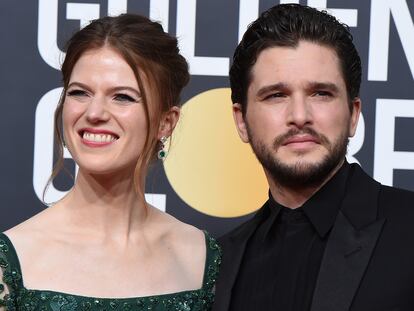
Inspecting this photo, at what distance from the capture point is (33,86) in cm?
312

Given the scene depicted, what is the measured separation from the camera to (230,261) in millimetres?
2525

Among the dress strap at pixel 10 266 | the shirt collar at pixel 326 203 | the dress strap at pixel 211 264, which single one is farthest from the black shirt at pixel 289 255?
the dress strap at pixel 10 266

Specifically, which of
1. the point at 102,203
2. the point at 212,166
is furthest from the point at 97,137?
the point at 212,166

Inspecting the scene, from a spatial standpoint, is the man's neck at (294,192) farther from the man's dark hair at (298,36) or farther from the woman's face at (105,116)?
the woman's face at (105,116)

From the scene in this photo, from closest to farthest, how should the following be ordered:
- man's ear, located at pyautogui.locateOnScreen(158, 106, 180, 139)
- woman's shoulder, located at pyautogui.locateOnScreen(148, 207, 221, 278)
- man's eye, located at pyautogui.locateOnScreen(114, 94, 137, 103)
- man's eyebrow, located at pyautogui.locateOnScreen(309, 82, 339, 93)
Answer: man's eyebrow, located at pyautogui.locateOnScreen(309, 82, 339, 93) → man's eye, located at pyautogui.locateOnScreen(114, 94, 137, 103) → man's ear, located at pyautogui.locateOnScreen(158, 106, 180, 139) → woman's shoulder, located at pyautogui.locateOnScreen(148, 207, 221, 278)

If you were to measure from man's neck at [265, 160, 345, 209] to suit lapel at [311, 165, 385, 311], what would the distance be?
0.09 metres

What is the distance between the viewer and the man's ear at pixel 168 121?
262cm

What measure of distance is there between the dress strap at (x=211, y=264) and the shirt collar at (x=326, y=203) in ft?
1.41

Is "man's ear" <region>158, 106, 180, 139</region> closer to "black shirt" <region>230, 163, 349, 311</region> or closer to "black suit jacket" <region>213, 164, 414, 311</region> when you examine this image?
"black shirt" <region>230, 163, 349, 311</region>

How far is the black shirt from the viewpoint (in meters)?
2.30

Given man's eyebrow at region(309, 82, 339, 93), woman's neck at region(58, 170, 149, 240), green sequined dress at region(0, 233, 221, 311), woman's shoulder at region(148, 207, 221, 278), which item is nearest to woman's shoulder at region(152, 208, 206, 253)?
woman's shoulder at region(148, 207, 221, 278)

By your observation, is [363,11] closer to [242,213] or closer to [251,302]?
[242,213]

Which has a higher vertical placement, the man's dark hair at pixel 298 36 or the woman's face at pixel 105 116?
the man's dark hair at pixel 298 36

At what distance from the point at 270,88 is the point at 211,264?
0.60 meters
